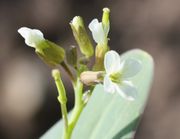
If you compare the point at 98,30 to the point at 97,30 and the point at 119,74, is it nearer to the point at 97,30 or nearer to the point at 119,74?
the point at 97,30

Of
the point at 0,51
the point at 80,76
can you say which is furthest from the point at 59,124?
the point at 0,51

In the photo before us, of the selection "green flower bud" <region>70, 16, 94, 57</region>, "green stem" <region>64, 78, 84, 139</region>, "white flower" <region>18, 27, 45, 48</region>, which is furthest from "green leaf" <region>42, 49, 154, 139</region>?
"white flower" <region>18, 27, 45, 48</region>

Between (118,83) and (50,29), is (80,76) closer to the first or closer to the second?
(118,83)

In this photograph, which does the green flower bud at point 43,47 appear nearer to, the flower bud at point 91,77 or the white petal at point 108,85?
the flower bud at point 91,77

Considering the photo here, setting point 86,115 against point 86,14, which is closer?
point 86,115

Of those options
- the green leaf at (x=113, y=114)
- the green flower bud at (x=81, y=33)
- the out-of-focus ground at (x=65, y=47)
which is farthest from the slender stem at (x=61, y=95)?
the out-of-focus ground at (x=65, y=47)

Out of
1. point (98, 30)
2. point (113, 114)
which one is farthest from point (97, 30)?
point (113, 114)
